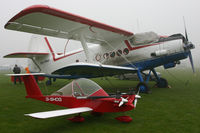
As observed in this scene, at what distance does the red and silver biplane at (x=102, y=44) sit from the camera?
287 inches

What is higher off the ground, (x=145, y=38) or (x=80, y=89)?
(x=145, y=38)

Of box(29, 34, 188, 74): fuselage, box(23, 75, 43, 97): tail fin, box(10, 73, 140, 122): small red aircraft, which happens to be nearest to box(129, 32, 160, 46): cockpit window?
box(29, 34, 188, 74): fuselage

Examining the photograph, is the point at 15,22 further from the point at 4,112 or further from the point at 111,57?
the point at 111,57

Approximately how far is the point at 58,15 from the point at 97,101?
183 inches

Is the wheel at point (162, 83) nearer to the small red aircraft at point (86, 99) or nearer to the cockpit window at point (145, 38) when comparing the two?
the cockpit window at point (145, 38)

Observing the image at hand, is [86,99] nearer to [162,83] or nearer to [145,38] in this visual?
[145,38]

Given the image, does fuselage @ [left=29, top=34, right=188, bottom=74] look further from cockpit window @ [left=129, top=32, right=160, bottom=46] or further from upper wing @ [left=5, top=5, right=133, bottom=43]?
upper wing @ [left=5, top=5, right=133, bottom=43]

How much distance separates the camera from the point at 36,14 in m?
6.82

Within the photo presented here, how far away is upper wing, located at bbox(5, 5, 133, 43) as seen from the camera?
682 centimetres

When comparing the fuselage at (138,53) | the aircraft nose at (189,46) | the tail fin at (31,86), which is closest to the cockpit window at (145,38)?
the fuselage at (138,53)

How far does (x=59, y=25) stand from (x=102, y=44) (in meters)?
3.52

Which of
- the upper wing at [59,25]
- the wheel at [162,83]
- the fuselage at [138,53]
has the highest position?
the upper wing at [59,25]

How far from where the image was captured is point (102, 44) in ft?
36.4

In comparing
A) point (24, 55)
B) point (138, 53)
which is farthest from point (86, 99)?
point (24, 55)
